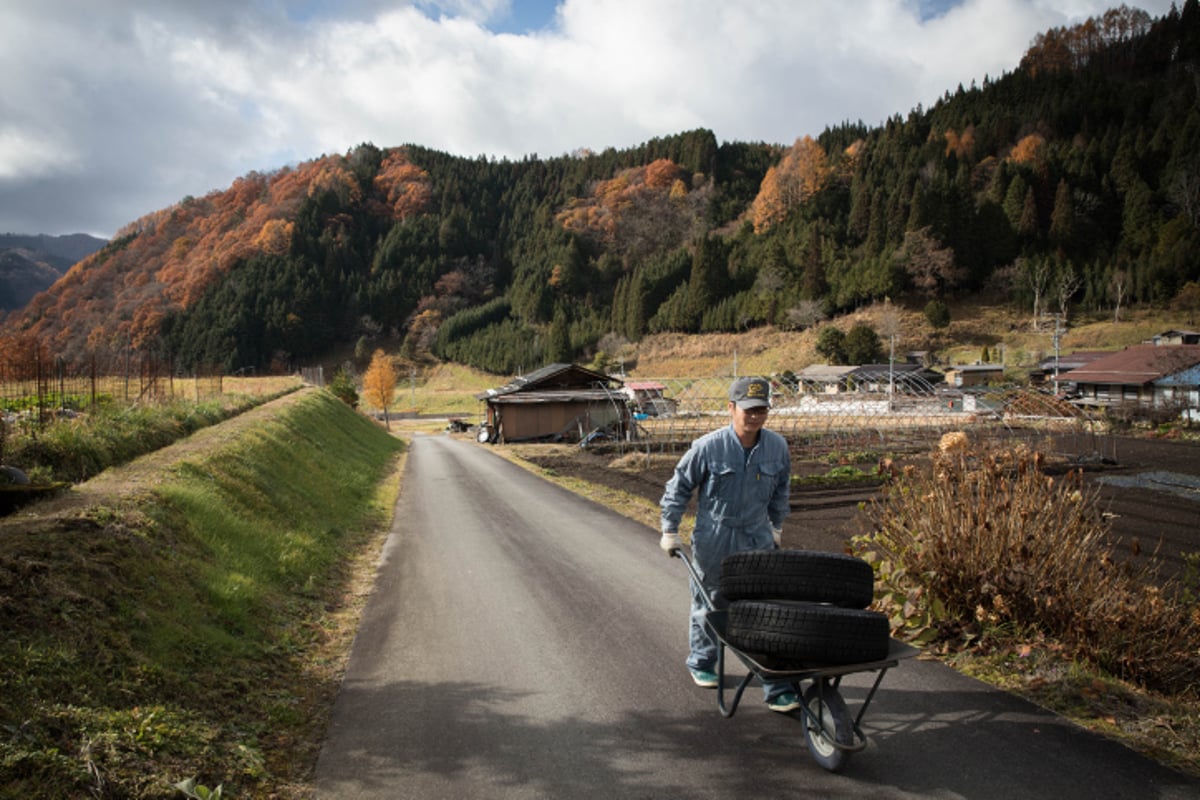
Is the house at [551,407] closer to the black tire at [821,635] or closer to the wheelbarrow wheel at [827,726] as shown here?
the wheelbarrow wheel at [827,726]

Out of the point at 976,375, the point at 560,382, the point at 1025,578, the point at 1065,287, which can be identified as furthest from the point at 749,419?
the point at 1065,287

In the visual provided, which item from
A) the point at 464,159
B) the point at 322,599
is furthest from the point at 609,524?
the point at 464,159

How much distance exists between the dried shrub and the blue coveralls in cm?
199

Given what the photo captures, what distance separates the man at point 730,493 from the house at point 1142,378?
117ft

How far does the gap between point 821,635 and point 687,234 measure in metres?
116

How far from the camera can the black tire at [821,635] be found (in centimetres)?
323

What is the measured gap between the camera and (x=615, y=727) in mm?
3939

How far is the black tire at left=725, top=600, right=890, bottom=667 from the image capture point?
323cm

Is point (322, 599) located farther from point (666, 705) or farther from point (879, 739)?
point (879, 739)

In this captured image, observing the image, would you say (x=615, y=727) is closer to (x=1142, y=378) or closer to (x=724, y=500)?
(x=724, y=500)

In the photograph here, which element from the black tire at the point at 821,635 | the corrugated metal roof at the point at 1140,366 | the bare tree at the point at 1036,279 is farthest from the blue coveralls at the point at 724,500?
the bare tree at the point at 1036,279

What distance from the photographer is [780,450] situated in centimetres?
440

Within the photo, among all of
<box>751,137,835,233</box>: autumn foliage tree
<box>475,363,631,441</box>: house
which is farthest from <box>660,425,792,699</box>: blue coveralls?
<box>751,137,835,233</box>: autumn foliage tree

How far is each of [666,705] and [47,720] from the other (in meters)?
3.25
